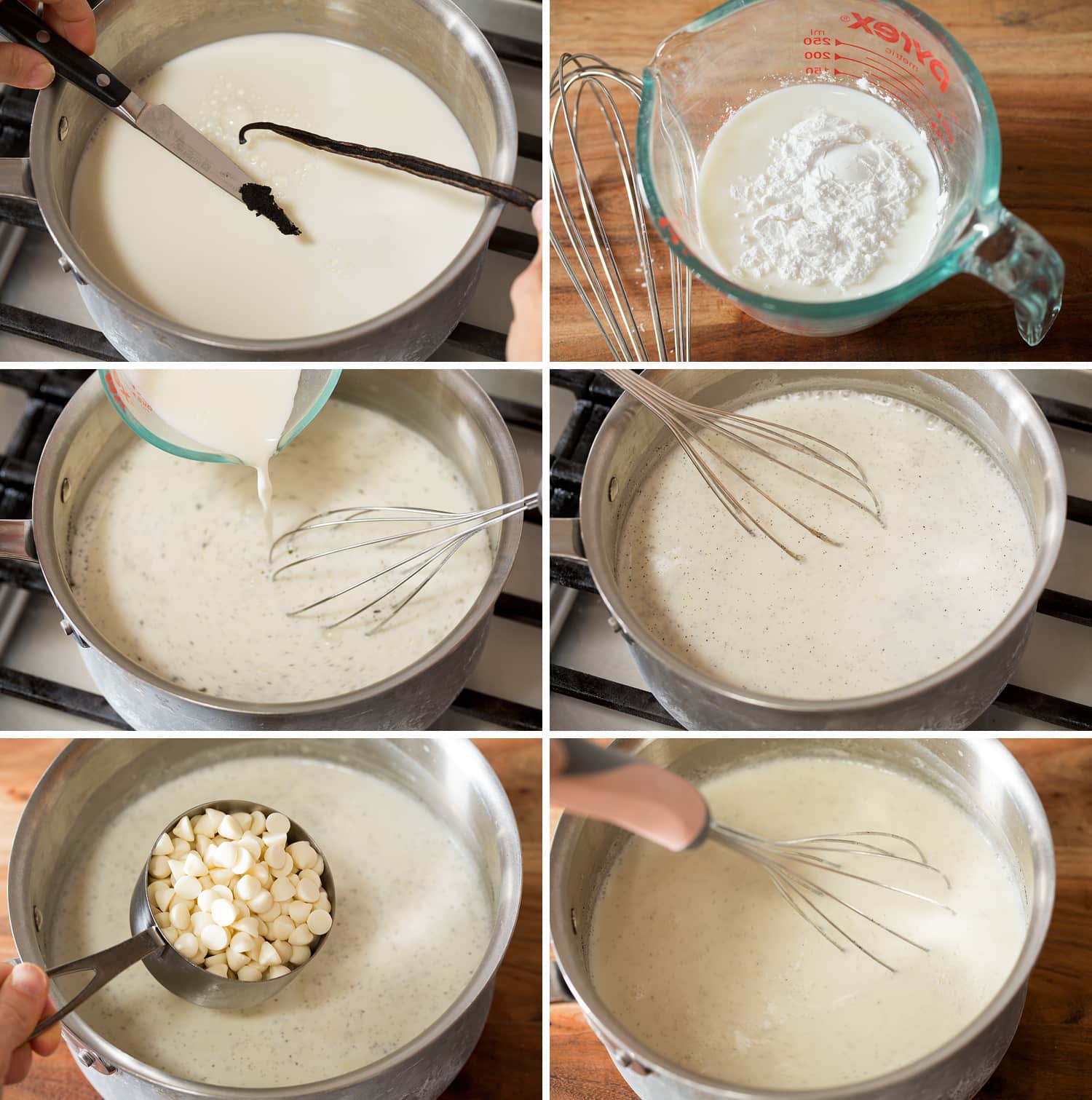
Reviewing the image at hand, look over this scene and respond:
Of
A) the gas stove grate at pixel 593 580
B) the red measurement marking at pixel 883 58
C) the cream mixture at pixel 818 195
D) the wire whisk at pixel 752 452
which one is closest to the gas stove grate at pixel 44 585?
the gas stove grate at pixel 593 580

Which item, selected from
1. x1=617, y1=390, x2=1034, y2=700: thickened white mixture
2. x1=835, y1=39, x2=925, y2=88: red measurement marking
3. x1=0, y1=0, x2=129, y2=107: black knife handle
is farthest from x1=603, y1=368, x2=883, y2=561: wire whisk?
x1=0, y1=0, x2=129, y2=107: black knife handle

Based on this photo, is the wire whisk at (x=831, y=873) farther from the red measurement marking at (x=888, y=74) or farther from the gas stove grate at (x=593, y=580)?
the red measurement marking at (x=888, y=74)

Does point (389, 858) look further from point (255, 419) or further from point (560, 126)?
point (560, 126)

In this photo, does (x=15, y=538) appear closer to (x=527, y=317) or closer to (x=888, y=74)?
(x=527, y=317)

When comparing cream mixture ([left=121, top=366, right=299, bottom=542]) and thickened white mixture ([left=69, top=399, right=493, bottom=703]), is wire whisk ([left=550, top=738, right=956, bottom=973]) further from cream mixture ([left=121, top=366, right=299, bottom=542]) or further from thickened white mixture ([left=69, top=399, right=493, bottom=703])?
cream mixture ([left=121, top=366, right=299, bottom=542])

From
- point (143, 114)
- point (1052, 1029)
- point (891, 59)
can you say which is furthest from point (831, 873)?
point (143, 114)

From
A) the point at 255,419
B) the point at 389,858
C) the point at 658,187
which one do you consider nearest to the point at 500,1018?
the point at 389,858

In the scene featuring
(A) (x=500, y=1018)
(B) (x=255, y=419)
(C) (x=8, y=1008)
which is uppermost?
(B) (x=255, y=419)
